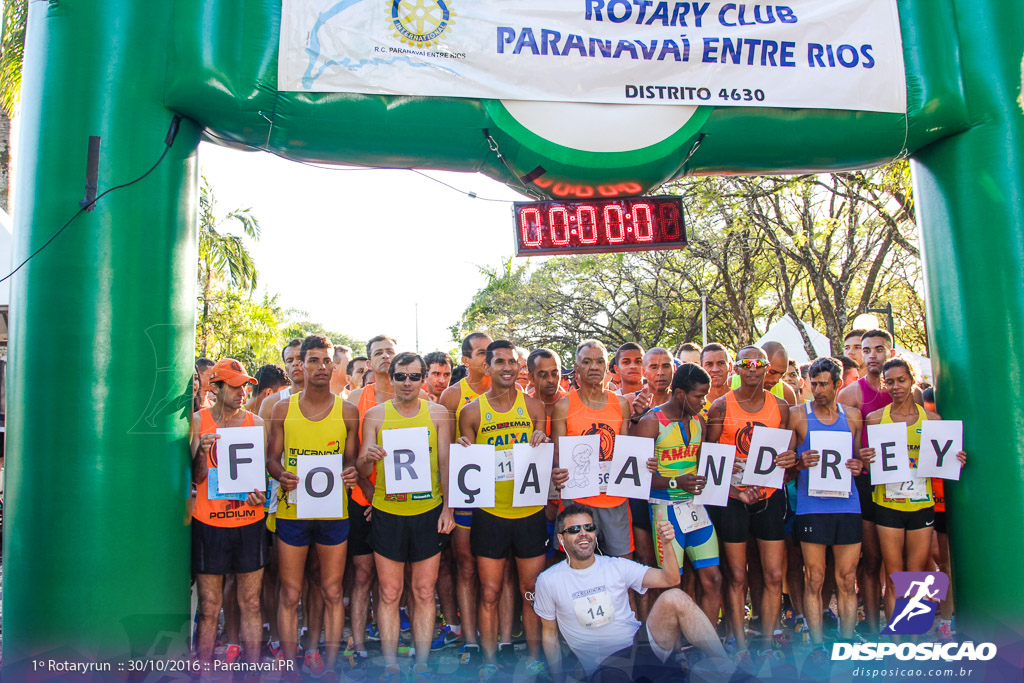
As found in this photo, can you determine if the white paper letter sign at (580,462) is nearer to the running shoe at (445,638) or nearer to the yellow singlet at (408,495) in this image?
the yellow singlet at (408,495)

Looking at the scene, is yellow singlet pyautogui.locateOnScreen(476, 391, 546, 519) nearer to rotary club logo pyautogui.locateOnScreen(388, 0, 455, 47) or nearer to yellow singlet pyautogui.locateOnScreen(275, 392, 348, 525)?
yellow singlet pyautogui.locateOnScreen(275, 392, 348, 525)

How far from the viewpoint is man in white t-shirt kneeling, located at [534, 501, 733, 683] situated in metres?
4.29

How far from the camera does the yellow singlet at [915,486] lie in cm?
525

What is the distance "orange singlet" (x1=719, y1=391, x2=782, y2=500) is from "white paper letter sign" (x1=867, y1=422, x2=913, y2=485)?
0.64 m

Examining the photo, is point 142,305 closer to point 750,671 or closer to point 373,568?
point 373,568

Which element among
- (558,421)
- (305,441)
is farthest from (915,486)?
(305,441)

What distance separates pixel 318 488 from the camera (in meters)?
4.70

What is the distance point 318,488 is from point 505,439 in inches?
49.3

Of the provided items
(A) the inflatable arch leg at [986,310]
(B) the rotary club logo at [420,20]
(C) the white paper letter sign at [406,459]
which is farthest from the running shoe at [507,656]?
(B) the rotary club logo at [420,20]

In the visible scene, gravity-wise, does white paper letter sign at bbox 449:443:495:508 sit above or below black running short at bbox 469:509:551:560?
above

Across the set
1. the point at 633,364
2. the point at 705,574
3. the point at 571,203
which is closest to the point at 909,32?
the point at 571,203

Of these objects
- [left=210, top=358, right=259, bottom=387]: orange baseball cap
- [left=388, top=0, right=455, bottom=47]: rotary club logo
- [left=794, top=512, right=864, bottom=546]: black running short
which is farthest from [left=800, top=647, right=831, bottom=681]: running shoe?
[left=388, top=0, right=455, bottom=47]: rotary club logo

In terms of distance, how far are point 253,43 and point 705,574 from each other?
452cm

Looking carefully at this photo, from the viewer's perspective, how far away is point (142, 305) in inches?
167
